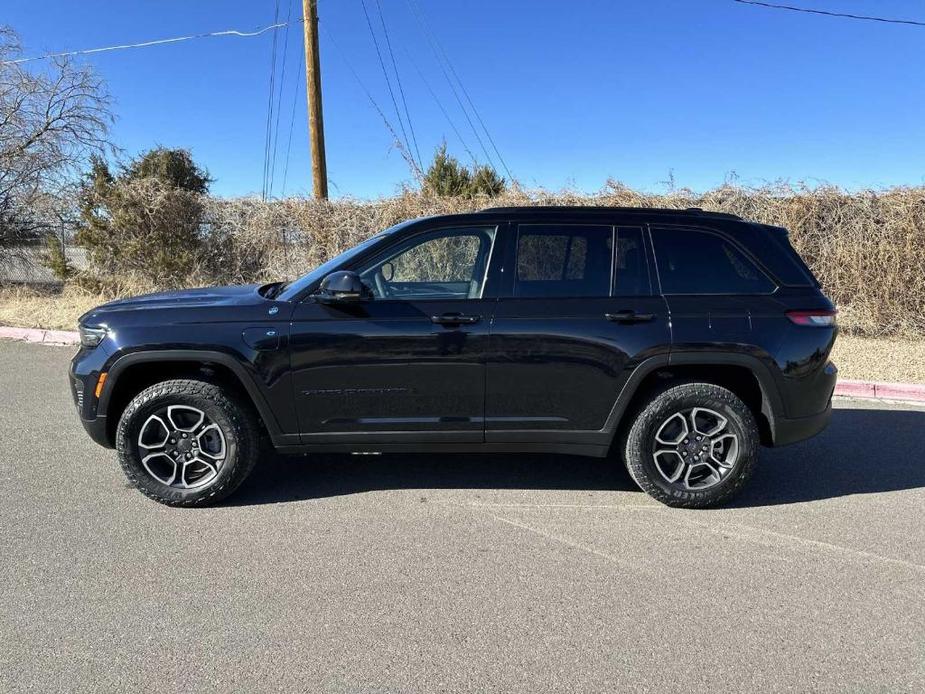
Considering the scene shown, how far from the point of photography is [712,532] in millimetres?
3553

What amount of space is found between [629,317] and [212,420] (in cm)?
257

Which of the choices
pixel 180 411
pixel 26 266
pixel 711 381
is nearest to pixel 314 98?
pixel 26 266

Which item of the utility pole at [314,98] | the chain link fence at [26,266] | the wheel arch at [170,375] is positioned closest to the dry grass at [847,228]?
the utility pole at [314,98]

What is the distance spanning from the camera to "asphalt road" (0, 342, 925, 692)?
7.88 feet

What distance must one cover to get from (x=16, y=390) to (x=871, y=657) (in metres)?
7.38

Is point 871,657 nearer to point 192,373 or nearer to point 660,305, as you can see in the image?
point 660,305

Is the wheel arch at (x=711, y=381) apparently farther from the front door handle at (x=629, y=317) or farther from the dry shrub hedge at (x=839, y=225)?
the dry shrub hedge at (x=839, y=225)

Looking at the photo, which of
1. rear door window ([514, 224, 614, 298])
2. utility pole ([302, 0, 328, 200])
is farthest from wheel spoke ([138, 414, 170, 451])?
utility pole ([302, 0, 328, 200])

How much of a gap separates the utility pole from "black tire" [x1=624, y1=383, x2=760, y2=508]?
9.91 meters

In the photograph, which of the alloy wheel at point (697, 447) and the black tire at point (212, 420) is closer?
the black tire at point (212, 420)

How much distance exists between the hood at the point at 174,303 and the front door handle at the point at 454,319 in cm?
105

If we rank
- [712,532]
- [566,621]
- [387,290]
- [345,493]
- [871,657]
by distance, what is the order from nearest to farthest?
[871,657]
[566,621]
[712,532]
[345,493]
[387,290]

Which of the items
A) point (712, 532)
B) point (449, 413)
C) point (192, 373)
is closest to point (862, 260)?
point (712, 532)

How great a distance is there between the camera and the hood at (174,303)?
3772mm
